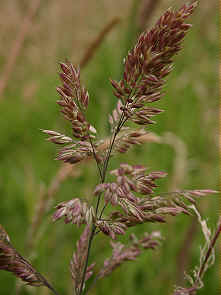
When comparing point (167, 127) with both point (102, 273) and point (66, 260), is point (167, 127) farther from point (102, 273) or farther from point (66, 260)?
point (102, 273)

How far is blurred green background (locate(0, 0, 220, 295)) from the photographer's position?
1772mm

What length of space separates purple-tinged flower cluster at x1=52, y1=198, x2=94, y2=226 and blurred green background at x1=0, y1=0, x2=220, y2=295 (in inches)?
29.6

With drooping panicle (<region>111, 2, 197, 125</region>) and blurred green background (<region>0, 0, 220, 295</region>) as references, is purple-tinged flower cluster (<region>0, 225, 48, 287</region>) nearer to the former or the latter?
drooping panicle (<region>111, 2, 197, 125</region>)

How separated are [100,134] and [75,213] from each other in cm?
154

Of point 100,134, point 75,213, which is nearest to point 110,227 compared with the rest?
point 75,213

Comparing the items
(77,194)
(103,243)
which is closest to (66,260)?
(103,243)

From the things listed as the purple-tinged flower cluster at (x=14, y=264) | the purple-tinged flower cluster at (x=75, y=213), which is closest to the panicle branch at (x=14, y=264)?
the purple-tinged flower cluster at (x=14, y=264)

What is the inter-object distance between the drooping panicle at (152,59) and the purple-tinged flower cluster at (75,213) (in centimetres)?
17

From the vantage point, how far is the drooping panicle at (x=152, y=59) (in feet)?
1.93

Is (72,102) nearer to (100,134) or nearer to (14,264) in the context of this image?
(14,264)

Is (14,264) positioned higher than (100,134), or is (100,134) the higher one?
(100,134)

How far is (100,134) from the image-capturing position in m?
2.12

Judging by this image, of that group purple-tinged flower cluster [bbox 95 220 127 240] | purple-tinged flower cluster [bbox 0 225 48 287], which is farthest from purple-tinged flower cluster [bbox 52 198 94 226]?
purple-tinged flower cluster [bbox 0 225 48 287]

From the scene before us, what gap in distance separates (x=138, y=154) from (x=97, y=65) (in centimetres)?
135
